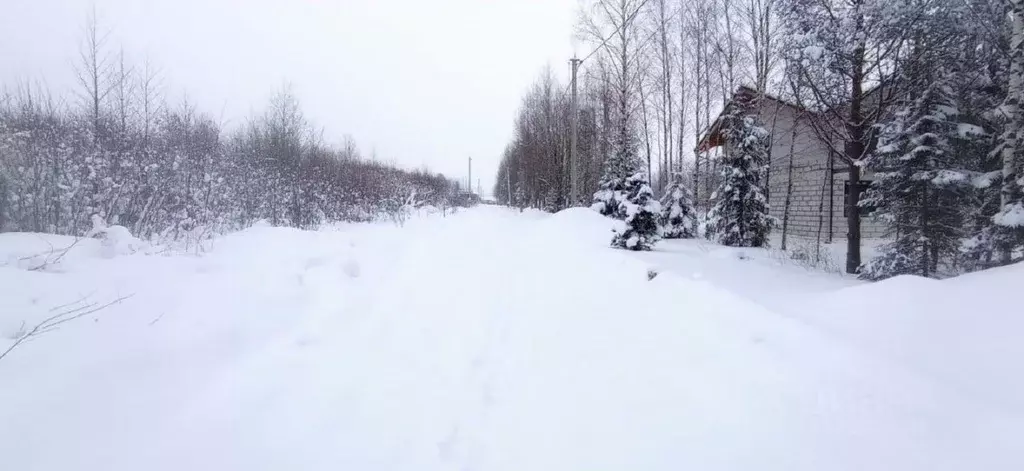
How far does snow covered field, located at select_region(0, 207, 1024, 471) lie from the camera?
2.05 m

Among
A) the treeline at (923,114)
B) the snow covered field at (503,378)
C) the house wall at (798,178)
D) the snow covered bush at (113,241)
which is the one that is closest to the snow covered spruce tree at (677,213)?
the house wall at (798,178)

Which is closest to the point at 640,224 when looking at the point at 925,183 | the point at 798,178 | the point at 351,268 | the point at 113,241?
the point at 925,183

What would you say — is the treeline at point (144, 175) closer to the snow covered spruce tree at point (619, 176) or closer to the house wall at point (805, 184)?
the snow covered spruce tree at point (619, 176)

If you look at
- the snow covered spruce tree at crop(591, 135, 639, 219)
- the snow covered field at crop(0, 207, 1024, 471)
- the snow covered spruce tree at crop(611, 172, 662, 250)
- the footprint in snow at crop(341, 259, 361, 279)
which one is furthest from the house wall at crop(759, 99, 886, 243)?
the footprint in snow at crop(341, 259, 361, 279)

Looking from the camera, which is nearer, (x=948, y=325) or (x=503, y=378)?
(x=948, y=325)

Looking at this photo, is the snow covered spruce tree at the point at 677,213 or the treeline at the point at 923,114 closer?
the treeline at the point at 923,114

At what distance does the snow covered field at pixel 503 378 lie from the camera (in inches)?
80.7

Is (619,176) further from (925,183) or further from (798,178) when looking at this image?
(925,183)

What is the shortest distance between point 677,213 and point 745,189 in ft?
7.06

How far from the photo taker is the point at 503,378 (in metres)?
3.49

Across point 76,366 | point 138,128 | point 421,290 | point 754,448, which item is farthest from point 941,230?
point 138,128

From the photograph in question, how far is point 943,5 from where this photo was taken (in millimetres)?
5918

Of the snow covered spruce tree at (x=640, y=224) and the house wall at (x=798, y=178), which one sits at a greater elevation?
the house wall at (x=798, y=178)

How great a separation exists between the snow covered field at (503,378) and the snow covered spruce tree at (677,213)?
940cm
